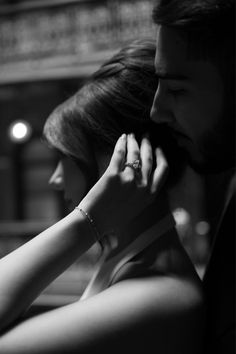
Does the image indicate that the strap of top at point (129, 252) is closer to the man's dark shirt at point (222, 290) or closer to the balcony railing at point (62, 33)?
the man's dark shirt at point (222, 290)

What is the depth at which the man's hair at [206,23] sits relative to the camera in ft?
3.55

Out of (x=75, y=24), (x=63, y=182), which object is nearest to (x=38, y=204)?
(x=75, y=24)

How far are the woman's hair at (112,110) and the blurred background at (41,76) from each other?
16.8 ft

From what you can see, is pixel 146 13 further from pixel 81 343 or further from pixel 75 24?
pixel 81 343

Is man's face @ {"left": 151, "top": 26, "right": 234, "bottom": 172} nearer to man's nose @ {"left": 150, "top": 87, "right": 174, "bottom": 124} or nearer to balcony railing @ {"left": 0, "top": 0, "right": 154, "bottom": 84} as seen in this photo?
man's nose @ {"left": 150, "top": 87, "right": 174, "bottom": 124}

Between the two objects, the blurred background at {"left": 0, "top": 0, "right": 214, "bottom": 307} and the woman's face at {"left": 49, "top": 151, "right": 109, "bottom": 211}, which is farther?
the blurred background at {"left": 0, "top": 0, "right": 214, "bottom": 307}

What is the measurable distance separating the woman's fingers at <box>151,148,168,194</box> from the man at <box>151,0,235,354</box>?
0.05m

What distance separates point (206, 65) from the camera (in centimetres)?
111

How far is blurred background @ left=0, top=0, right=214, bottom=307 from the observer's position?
23.3 feet

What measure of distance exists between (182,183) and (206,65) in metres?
0.43

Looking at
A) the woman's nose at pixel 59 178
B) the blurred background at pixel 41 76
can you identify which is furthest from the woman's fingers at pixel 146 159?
the blurred background at pixel 41 76

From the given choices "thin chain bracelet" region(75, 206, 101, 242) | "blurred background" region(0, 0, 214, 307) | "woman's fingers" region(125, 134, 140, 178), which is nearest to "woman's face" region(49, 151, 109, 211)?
"woman's fingers" region(125, 134, 140, 178)

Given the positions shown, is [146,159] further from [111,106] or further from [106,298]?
[106,298]

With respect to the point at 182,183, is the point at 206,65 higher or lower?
higher
